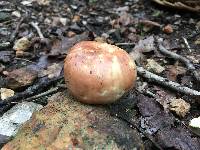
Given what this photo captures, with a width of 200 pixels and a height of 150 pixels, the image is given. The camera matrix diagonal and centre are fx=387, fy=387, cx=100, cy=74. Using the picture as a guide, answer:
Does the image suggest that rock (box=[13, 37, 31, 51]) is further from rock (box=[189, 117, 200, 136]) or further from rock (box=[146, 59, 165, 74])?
rock (box=[189, 117, 200, 136])

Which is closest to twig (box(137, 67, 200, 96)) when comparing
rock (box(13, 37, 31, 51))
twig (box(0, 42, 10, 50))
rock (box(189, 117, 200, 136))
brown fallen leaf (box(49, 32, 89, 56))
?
rock (box(189, 117, 200, 136))

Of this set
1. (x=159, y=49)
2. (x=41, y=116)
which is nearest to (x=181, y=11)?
(x=159, y=49)

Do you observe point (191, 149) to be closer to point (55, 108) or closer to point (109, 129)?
point (109, 129)

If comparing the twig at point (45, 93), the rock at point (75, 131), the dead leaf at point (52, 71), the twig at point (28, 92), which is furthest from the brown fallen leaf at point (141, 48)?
the rock at point (75, 131)

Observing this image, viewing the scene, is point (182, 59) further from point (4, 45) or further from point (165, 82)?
point (4, 45)

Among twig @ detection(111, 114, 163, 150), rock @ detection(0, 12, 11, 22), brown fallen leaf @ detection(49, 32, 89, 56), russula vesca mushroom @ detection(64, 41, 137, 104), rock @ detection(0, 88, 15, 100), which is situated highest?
russula vesca mushroom @ detection(64, 41, 137, 104)

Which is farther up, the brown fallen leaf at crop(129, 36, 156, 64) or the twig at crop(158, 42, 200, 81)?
the twig at crop(158, 42, 200, 81)

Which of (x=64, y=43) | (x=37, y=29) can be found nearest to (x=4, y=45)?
(x=37, y=29)

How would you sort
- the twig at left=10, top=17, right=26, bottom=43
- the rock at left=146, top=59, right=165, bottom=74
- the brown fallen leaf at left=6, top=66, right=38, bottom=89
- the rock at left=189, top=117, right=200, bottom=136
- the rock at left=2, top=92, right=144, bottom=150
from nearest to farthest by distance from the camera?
the rock at left=2, top=92, right=144, bottom=150 → the rock at left=189, top=117, right=200, bottom=136 → the brown fallen leaf at left=6, top=66, right=38, bottom=89 → the rock at left=146, top=59, right=165, bottom=74 → the twig at left=10, top=17, right=26, bottom=43
